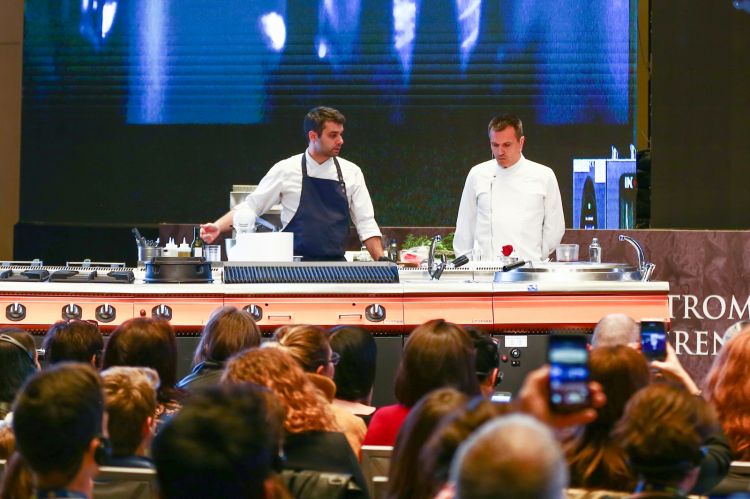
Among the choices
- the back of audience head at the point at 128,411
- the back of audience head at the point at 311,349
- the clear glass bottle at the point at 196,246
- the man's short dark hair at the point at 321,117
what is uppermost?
the man's short dark hair at the point at 321,117

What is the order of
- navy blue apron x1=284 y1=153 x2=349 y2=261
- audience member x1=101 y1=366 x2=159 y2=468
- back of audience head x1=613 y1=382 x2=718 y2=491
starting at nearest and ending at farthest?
back of audience head x1=613 y1=382 x2=718 y2=491, audience member x1=101 y1=366 x2=159 y2=468, navy blue apron x1=284 y1=153 x2=349 y2=261

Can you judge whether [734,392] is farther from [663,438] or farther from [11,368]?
[11,368]

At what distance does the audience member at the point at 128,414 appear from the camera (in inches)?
107

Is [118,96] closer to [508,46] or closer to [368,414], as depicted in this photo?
[508,46]

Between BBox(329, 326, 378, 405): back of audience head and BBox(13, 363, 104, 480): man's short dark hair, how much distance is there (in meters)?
1.64

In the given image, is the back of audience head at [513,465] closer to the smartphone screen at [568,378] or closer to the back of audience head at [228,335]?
the smartphone screen at [568,378]

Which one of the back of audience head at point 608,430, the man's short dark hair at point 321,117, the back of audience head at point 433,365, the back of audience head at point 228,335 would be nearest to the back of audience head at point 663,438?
the back of audience head at point 608,430

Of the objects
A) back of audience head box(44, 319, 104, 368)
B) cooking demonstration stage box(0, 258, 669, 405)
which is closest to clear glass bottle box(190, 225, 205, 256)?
cooking demonstration stage box(0, 258, 669, 405)

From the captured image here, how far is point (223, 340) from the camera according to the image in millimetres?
3881

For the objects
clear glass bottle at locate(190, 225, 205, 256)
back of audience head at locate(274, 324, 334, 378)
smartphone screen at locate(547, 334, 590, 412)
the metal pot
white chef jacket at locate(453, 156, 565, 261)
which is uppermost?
white chef jacket at locate(453, 156, 565, 261)

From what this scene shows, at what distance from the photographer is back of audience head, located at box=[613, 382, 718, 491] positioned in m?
2.09

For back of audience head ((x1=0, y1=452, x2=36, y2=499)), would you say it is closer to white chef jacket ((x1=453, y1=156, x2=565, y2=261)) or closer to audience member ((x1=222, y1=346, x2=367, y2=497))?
audience member ((x1=222, y1=346, x2=367, y2=497))

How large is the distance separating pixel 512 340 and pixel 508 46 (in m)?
3.52

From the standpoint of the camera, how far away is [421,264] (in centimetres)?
640
